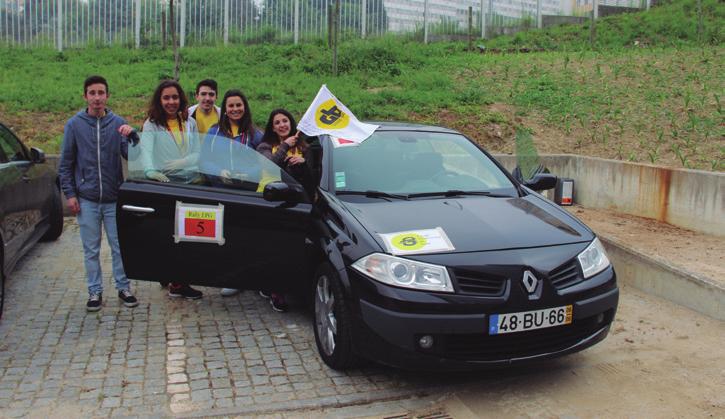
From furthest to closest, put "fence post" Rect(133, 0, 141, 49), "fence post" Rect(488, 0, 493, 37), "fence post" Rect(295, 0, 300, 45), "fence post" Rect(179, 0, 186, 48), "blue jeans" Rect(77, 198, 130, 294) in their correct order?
"fence post" Rect(488, 0, 493, 37), "fence post" Rect(295, 0, 300, 45), "fence post" Rect(179, 0, 186, 48), "fence post" Rect(133, 0, 141, 49), "blue jeans" Rect(77, 198, 130, 294)

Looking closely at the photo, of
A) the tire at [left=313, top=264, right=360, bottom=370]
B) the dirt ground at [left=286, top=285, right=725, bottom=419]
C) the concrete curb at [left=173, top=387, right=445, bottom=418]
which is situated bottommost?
the concrete curb at [left=173, top=387, right=445, bottom=418]

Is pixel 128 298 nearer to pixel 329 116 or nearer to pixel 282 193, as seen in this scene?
pixel 282 193

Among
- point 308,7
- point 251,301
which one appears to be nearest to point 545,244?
point 251,301

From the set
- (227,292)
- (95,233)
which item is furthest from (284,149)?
(95,233)

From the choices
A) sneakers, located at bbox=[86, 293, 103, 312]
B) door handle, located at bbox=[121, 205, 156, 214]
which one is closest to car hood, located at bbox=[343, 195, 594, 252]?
door handle, located at bbox=[121, 205, 156, 214]

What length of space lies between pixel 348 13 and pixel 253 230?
50.9 feet

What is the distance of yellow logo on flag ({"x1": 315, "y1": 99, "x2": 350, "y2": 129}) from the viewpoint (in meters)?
5.50

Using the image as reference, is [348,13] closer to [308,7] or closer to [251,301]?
[308,7]

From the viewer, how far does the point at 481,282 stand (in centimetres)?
Result: 392

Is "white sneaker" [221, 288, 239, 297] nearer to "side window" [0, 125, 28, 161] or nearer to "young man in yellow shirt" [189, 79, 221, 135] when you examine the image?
"young man in yellow shirt" [189, 79, 221, 135]

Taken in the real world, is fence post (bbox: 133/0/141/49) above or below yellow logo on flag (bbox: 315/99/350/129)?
above

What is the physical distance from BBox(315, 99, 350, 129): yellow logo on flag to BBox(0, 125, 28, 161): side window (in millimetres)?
3193

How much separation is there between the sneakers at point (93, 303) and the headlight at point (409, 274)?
9.17 ft

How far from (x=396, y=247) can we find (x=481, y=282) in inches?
20.5
